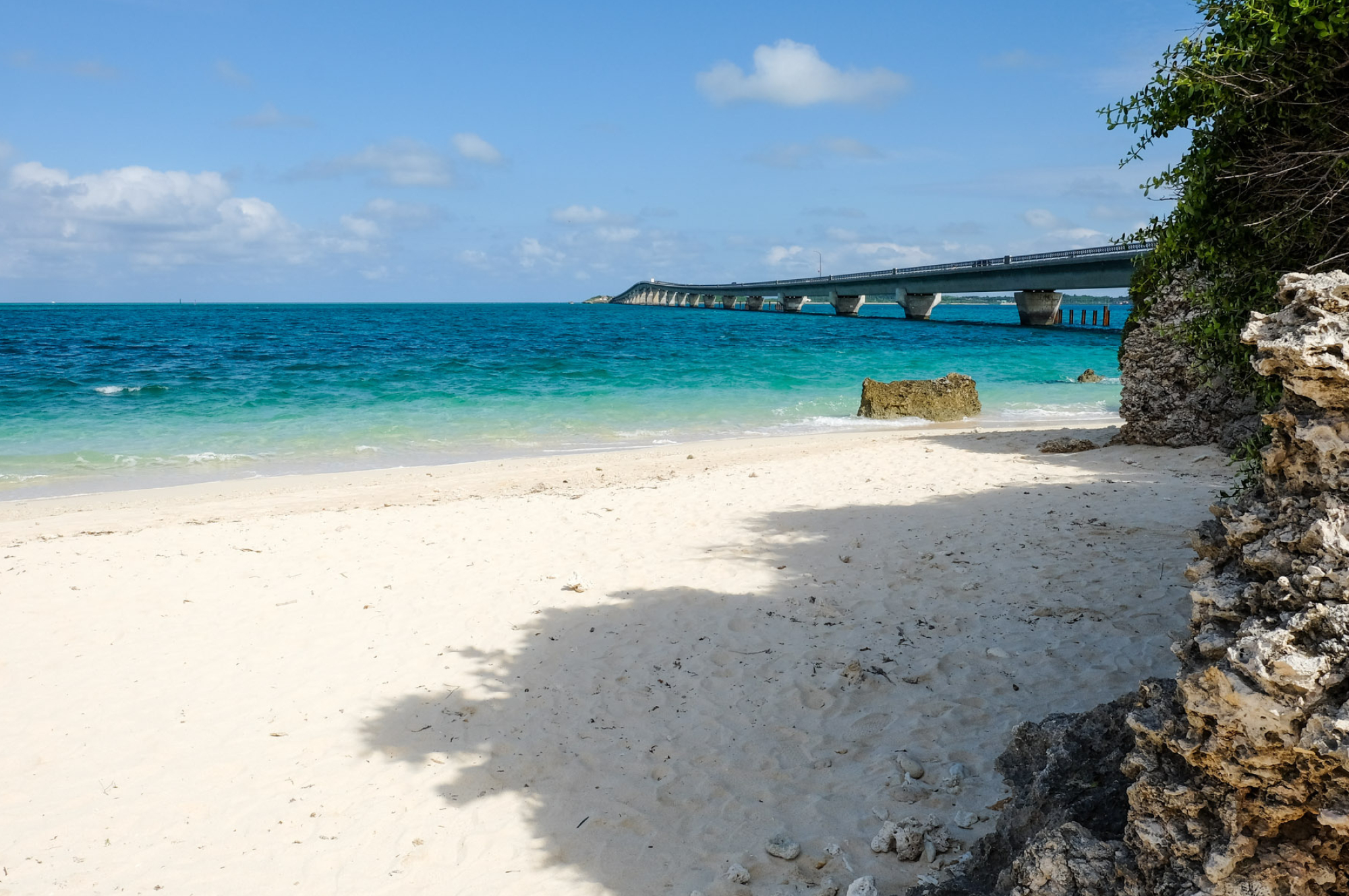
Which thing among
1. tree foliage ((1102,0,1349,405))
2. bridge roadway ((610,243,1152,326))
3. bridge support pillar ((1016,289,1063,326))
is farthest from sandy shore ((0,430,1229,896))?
bridge support pillar ((1016,289,1063,326))

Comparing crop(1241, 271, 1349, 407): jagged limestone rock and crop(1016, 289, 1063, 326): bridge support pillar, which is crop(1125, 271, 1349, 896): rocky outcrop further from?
crop(1016, 289, 1063, 326): bridge support pillar

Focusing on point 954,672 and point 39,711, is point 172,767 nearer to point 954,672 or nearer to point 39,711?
point 39,711

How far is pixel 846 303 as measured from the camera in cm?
9431

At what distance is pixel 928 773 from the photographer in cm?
436

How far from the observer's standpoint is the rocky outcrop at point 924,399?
19.0 metres

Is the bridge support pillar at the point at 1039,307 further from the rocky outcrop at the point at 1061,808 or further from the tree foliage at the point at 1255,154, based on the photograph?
the rocky outcrop at the point at 1061,808

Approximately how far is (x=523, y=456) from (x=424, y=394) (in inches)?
397

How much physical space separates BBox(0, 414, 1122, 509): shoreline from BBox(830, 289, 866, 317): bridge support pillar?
250ft

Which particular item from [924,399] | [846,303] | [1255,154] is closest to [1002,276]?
[846,303]

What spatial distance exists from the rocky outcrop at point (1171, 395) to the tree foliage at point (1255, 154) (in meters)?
6.62

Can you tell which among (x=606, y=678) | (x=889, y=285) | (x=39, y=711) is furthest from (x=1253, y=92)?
(x=889, y=285)

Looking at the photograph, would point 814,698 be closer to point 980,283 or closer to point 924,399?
point 924,399

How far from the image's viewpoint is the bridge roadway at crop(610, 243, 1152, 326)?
51281 millimetres

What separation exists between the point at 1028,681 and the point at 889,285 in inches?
3038
